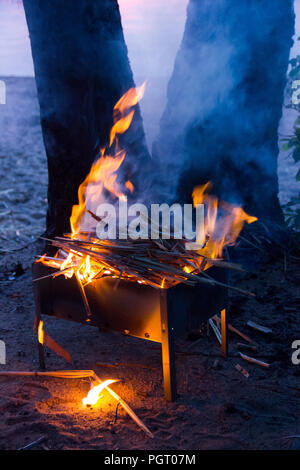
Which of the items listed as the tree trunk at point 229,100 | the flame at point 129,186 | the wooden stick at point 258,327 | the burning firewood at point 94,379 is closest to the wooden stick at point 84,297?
the burning firewood at point 94,379

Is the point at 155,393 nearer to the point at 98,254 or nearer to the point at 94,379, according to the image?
the point at 94,379

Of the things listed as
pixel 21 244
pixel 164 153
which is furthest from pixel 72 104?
pixel 21 244

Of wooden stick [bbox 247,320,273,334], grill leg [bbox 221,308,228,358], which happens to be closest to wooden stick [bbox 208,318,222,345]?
grill leg [bbox 221,308,228,358]

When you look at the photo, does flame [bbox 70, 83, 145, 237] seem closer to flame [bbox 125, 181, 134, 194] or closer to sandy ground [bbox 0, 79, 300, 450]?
flame [bbox 125, 181, 134, 194]

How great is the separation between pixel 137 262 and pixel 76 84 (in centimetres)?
359

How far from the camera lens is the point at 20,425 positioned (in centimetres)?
274

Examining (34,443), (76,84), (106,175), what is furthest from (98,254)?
(76,84)

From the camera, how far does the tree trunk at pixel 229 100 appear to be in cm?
585

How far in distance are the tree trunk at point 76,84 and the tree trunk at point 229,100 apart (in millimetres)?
660

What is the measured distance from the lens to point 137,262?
304cm

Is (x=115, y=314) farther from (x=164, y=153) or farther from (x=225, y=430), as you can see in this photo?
(x=164, y=153)

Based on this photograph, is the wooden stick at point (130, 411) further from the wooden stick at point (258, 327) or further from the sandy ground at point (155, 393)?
the wooden stick at point (258, 327)

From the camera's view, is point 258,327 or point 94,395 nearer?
point 94,395

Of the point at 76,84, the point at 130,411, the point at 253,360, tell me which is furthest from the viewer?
the point at 76,84
